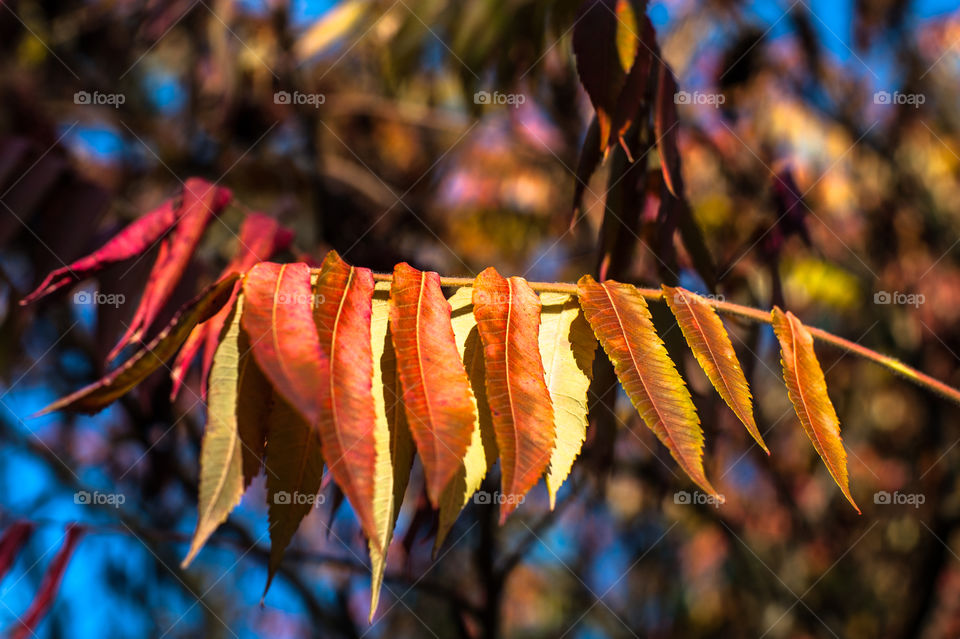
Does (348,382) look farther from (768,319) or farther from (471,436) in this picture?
(768,319)

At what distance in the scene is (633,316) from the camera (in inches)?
36.1

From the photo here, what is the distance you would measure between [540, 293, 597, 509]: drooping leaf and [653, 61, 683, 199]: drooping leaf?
329 millimetres

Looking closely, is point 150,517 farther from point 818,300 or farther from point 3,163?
point 818,300

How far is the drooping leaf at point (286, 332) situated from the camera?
2.32 feet

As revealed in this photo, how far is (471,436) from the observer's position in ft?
2.47

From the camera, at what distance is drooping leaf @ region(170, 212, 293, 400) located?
1.05 meters

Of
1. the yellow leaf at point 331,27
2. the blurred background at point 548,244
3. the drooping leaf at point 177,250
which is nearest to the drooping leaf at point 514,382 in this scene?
the drooping leaf at point 177,250

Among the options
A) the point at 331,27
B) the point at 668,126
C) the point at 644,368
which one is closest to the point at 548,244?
the point at 331,27

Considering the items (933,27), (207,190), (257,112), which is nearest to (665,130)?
(207,190)

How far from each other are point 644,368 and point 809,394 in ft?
0.78

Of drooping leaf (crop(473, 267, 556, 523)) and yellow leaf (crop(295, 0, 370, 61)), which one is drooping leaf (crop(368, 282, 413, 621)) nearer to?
drooping leaf (crop(473, 267, 556, 523))

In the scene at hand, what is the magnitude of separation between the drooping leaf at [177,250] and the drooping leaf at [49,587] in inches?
15.9

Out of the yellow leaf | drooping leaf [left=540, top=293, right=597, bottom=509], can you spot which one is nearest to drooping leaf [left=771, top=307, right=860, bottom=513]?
drooping leaf [left=540, top=293, right=597, bottom=509]

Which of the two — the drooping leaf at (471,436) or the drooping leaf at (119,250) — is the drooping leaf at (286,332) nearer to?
the drooping leaf at (471,436)
